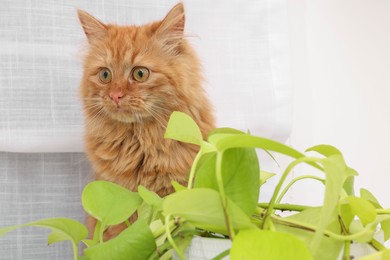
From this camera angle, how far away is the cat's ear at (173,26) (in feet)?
2.78

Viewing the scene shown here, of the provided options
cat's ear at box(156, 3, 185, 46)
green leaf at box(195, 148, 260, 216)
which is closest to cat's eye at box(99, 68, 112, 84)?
cat's ear at box(156, 3, 185, 46)

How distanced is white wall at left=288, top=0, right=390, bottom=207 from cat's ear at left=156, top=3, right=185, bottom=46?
56 cm

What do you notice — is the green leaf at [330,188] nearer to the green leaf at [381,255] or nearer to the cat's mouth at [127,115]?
the green leaf at [381,255]

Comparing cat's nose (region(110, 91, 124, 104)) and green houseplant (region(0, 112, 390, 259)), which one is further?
cat's nose (region(110, 91, 124, 104))

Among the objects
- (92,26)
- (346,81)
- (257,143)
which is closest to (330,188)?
(257,143)

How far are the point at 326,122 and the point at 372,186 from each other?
0.24 meters

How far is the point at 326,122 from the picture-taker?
1402 mm

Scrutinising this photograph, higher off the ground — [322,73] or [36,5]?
[36,5]

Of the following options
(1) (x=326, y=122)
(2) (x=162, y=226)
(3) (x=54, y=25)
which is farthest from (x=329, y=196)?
(1) (x=326, y=122)

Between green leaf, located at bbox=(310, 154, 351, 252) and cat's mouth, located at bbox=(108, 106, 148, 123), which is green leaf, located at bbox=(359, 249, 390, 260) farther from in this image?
cat's mouth, located at bbox=(108, 106, 148, 123)

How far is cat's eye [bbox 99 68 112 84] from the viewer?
85 centimetres

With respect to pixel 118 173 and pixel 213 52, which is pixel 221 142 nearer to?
pixel 118 173

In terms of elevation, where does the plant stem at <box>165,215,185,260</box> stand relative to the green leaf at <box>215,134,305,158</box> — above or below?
below

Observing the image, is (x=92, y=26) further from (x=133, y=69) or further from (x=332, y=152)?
(x=332, y=152)
